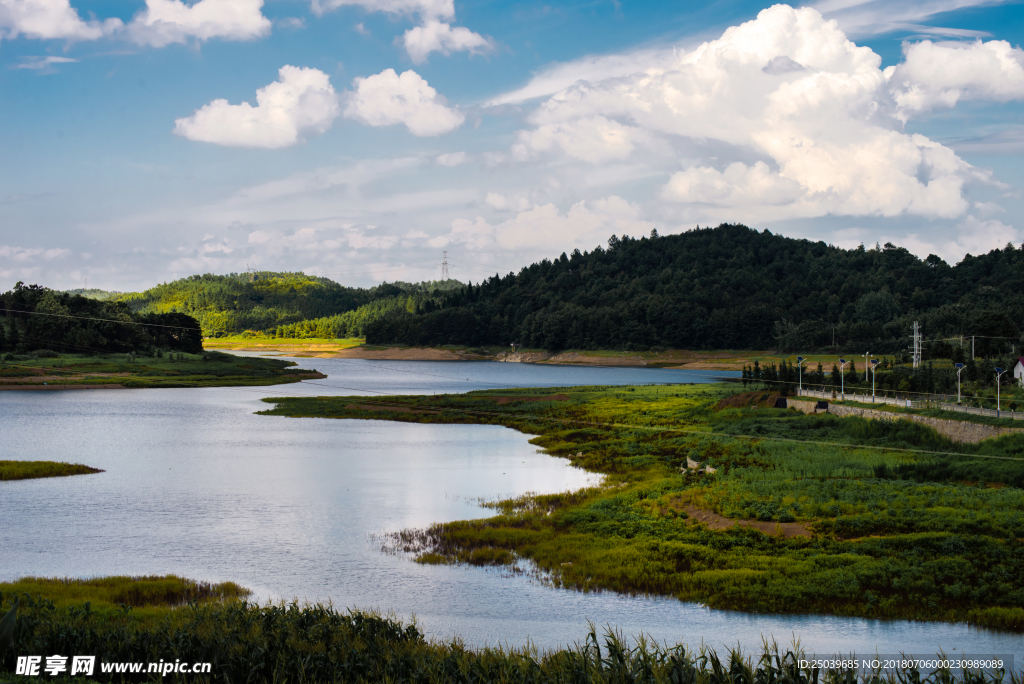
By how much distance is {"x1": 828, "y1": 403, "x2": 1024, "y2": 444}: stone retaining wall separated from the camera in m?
34.4

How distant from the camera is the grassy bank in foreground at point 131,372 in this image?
89.1m

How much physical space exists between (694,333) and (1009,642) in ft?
515

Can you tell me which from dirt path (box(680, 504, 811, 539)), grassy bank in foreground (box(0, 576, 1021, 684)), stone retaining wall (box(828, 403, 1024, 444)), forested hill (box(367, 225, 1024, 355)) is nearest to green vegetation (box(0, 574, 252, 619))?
grassy bank in foreground (box(0, 576, 1021, 684))

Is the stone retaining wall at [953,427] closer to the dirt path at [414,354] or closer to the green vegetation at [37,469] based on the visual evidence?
the green vegetation at [37,469]

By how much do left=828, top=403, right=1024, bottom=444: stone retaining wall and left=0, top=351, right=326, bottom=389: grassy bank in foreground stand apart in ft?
259

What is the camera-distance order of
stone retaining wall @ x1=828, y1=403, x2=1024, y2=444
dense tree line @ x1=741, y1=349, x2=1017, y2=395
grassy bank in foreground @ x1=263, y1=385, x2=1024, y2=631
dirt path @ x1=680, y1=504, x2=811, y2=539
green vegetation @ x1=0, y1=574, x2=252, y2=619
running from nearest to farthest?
green vegetation @ x1=0, y1=574, x2=252, y2=619 → grassy bank in foreground @ x1=263, y1=385, x2=1024, y2=631 → dirt path @ x1=680, y1=504, x2=811, y2=539 → stone retaining wall @ x1=828, y1=403, x2=1024, y2=444 → dense tree line @ x1=741, y1=349, x2=1017, y2=395

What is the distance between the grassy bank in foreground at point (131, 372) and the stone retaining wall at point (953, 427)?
3106 inches

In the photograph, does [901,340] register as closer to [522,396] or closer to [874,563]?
[522,396]

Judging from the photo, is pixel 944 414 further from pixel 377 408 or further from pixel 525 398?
pixel 377 408

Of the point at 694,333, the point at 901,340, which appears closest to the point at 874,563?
the point at 901,340

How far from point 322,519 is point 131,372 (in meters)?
80.2

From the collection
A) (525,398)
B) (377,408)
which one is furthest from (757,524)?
(525,398)

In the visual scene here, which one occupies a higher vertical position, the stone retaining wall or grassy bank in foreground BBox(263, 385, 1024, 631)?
the stone retaining wall

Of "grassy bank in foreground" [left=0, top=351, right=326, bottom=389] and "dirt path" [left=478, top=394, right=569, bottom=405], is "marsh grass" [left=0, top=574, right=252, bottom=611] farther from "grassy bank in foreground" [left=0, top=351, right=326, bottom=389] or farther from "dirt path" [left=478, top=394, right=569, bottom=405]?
"grassy bank in foreground" [left=0, top=351, right=326, bottom=389]
